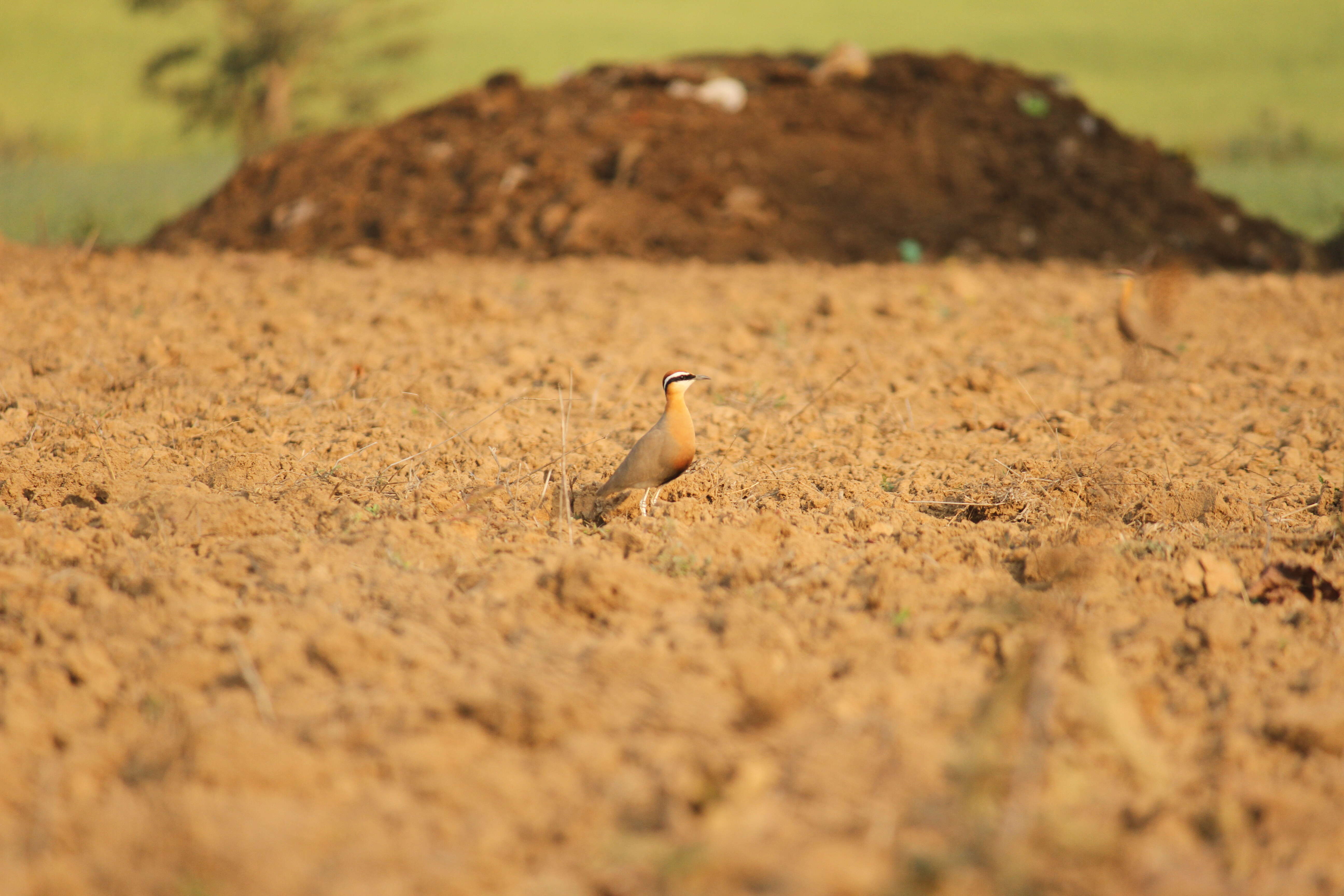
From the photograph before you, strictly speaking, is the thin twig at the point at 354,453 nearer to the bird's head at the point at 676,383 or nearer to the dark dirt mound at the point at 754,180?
the bird's head at the point at 676,383

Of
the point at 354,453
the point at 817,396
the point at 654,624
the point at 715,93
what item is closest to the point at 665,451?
the point at 654,624

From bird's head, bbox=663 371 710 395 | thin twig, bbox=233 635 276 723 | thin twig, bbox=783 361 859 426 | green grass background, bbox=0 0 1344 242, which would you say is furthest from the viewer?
green grass background, bbox=0 0 1344 242

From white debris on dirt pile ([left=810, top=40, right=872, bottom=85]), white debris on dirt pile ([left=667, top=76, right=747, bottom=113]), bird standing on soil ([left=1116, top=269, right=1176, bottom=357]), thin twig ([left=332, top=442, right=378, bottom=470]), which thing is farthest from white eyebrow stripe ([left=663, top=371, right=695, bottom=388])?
white debris on dirt pile ([left=810, top=40, right=872, bottom=85])

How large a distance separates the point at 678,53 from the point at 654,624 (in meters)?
22.9

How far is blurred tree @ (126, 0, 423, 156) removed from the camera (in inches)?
816

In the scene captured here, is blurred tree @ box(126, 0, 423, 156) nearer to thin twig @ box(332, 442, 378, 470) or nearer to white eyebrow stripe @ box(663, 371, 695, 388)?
thin twig @ box(332, 442, 378, 470)

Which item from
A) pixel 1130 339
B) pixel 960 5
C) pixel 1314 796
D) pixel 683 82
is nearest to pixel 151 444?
pixel 1314 796

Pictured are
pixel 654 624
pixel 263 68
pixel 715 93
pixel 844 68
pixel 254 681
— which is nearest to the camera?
pixel 254 681

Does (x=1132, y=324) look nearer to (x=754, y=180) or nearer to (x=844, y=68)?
(x=754, y=180)

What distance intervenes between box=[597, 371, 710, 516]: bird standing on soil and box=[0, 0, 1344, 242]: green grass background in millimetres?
15096

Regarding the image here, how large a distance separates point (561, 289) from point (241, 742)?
5.53 meters

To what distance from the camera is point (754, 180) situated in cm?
966

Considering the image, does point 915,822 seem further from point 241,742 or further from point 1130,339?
point 1130,339

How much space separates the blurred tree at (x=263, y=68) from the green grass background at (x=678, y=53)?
28.4 inches
